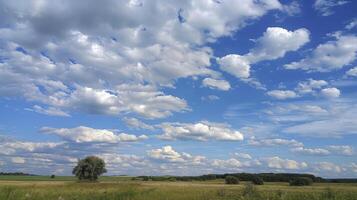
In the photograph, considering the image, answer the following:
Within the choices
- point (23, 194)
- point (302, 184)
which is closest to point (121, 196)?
point (23, 194)

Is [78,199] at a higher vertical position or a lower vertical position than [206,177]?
lower

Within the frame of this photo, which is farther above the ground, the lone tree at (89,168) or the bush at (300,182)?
the lone tree at (89,168)

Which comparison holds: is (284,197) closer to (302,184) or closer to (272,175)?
(302,184)

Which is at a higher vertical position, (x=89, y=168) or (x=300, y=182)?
(x=89, y=168)

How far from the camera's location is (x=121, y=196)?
28734 mm

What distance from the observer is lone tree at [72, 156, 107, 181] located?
11338cm

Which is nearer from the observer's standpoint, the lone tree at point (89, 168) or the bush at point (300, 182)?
the bush at point (300, 182)

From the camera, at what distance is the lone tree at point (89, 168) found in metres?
113

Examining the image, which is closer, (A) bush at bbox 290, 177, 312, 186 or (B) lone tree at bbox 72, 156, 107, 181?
(A) bush at bbox 290, 177, 312, 186

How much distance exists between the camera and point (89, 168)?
373ft

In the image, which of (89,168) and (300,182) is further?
(89,168)

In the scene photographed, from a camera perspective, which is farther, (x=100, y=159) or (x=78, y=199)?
(x=100, y=159)

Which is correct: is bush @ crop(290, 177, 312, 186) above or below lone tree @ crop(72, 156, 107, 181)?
below

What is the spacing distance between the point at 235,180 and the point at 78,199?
234 feet
